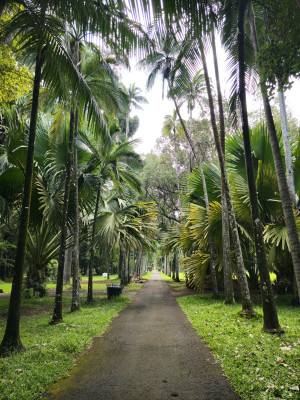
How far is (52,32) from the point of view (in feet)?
16.3

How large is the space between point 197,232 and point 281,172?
590 centimetres

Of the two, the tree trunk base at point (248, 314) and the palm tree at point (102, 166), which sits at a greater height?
the palm tree at point (102, 166)

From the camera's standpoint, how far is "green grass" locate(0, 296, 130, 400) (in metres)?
3.44

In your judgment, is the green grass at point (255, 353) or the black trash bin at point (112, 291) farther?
the black trash bin at point (112, 291)

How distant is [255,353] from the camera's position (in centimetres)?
430

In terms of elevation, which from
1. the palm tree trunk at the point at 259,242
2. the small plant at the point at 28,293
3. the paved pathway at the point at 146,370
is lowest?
the paved pathway at the point at 146,370

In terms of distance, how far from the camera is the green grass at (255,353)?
10.7 ft

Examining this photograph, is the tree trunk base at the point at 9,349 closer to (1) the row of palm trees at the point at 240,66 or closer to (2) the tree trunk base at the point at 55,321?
(2) the tree trunk base at the point at 55,321

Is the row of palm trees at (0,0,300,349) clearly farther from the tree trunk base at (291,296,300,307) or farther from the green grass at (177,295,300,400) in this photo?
the tree trunk base at (291,296,300,307)

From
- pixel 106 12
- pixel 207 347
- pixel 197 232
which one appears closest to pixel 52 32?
pixel 106 12

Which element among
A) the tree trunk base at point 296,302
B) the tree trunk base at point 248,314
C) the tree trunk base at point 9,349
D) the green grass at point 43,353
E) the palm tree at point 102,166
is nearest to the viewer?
the green grass at point 43,353

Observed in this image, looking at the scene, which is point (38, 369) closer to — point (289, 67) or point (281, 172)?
point (281, 172)

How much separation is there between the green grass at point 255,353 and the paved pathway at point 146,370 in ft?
0.65

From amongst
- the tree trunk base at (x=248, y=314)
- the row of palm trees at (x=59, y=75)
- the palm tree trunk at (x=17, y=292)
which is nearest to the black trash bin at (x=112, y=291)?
the row of palm trees at (x=59, y=75)
